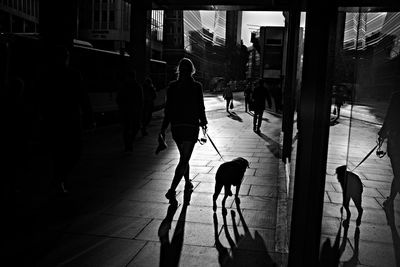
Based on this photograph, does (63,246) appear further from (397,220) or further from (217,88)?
(217,88)

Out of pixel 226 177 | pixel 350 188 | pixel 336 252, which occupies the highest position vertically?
pixel 350 188

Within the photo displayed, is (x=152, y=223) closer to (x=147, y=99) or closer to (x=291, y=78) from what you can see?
(x=291, y=78)

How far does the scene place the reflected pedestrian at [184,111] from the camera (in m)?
5.66

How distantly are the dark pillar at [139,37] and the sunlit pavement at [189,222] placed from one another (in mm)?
9686

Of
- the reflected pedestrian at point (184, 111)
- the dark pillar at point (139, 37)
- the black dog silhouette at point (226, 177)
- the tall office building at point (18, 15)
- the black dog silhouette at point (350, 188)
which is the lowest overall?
the black dog silhouette at point (226, 177)

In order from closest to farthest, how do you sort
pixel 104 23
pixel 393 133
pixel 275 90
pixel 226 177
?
pixel 393 133 → pixel 226 177 → pixel 275 90 → pixel 104 23

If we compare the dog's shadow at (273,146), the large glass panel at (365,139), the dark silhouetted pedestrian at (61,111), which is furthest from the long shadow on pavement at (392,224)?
the dog's shadow at (273,146)

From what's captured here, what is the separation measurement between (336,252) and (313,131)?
157 cm

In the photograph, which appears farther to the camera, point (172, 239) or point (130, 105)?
point (130, 105)

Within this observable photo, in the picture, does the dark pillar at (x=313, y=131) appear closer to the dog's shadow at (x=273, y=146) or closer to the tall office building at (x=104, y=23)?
the dog's shadow at (x=273, y=146)

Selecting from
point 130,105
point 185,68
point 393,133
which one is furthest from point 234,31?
point 393,133

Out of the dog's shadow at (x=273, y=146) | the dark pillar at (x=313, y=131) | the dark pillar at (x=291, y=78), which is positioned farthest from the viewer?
the dog's shadow at (x=273, y=146)

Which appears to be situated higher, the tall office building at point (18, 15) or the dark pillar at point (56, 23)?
the tall office building at point (18, 15)

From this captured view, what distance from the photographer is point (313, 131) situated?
259cm
